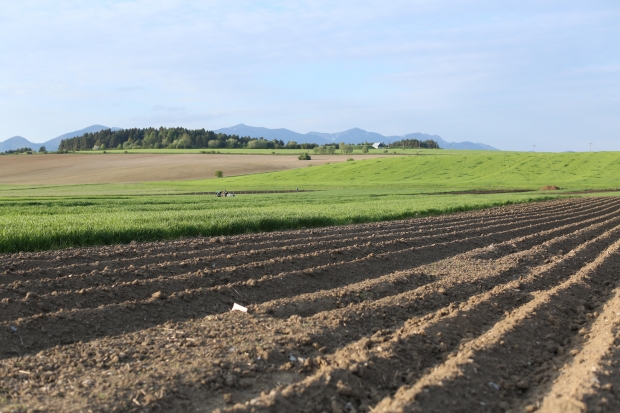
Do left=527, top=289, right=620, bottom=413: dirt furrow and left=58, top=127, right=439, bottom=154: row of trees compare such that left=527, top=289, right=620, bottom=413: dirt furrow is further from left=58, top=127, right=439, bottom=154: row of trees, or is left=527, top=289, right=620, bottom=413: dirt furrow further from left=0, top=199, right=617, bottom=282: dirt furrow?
left=58, top=127, right=439, bottom=154: row of trees

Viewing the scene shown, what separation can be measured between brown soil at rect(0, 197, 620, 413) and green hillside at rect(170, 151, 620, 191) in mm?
53891

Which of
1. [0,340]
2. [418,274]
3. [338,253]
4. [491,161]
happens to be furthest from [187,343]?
[491,161]

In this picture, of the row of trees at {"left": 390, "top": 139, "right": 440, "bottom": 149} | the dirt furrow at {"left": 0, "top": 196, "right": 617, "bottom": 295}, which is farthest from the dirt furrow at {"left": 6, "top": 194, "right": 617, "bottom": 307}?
the row of trees at {"left": 390, "top": 139, "right": 440, "bottom": 149}

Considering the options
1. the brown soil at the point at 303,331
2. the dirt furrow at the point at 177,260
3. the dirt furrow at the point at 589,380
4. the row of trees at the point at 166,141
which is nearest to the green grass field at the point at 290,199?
the dirt furrow at the point at 177,260

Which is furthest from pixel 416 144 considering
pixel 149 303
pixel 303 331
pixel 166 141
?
pixel 303 331

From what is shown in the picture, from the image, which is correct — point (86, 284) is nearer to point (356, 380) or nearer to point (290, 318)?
point (290, 318)

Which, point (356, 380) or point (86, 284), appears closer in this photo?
point (356, 380)

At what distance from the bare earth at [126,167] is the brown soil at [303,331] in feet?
219

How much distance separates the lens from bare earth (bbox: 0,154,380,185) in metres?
80.9

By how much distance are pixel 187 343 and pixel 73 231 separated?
31.4ft

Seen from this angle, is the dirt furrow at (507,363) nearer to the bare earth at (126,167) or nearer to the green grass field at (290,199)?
the green grass field at (290,199)

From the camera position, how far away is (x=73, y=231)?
15258mm

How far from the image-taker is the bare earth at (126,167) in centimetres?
8094

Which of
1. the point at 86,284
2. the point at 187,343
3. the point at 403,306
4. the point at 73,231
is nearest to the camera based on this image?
the point at 187,343
